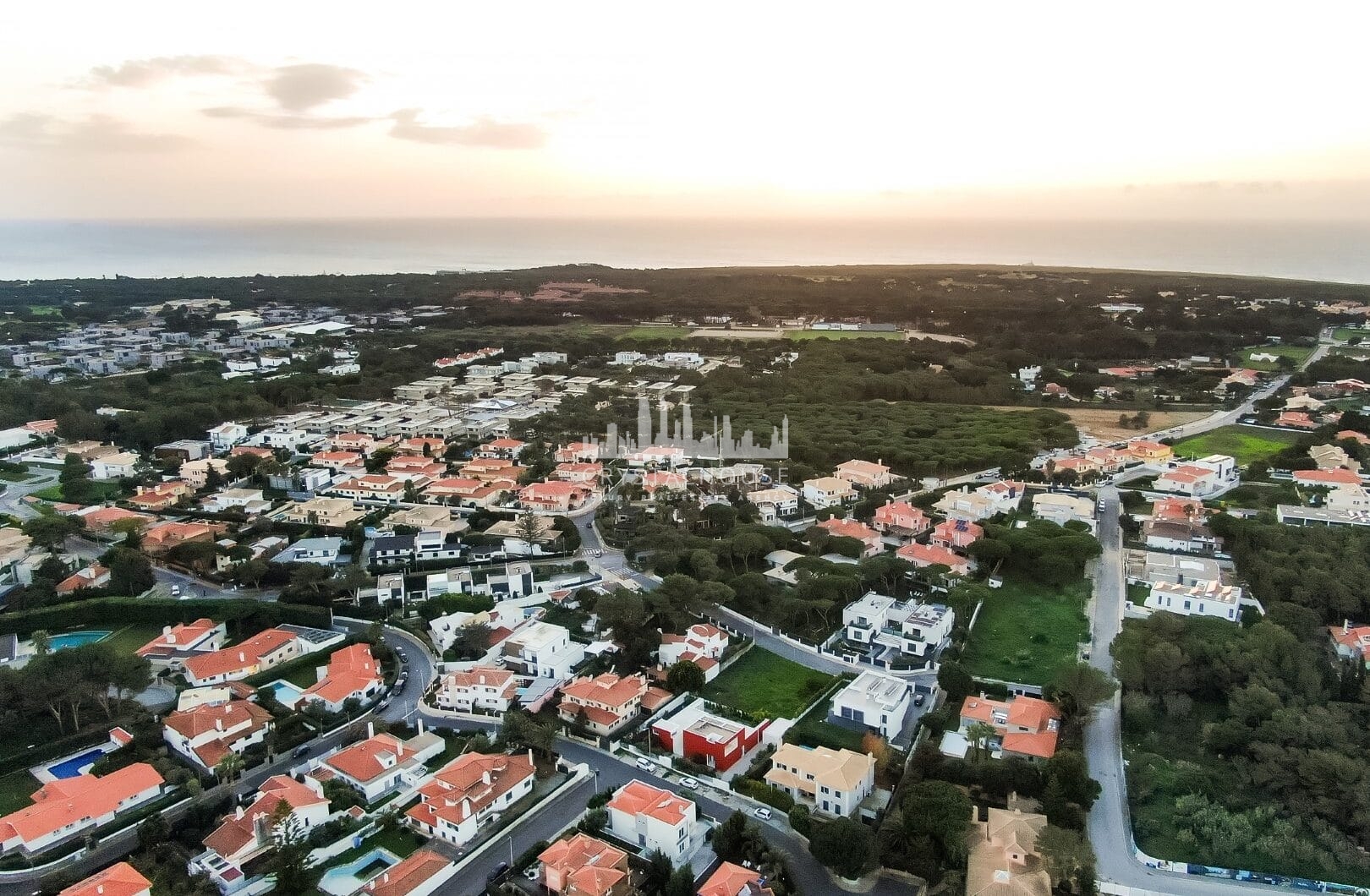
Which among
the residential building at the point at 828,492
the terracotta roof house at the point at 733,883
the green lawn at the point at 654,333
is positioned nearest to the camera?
the terracotta roof house at the point at 733,883

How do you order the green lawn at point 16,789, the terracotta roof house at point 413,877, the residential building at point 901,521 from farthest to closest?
1. the residential building at point 901,521
2. the green lawn at point 16,789
3. the terracotta roof house at point 413,877

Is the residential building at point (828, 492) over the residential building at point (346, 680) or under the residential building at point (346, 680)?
over

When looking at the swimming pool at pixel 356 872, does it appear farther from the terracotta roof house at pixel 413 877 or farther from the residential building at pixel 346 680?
the residential building at pixel 346 680

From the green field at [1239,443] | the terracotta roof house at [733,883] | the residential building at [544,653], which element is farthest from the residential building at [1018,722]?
the green field at [1239,443]

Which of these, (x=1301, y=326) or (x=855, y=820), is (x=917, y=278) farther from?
(x=855, y=820)

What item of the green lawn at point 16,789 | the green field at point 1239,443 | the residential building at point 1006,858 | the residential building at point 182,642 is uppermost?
the green field at point 1239,443

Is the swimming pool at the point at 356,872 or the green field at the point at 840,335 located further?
the green field at the point at 840,335
